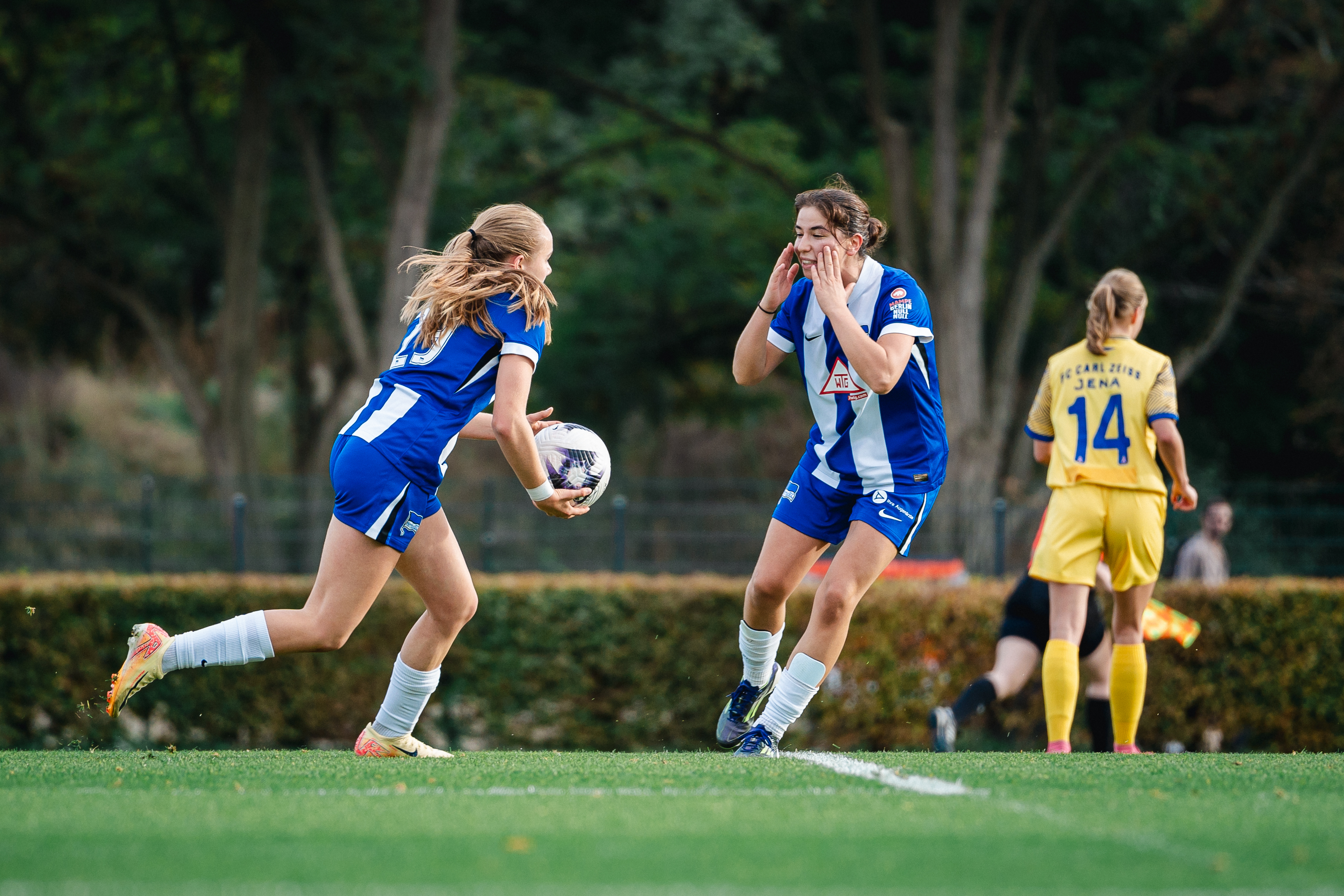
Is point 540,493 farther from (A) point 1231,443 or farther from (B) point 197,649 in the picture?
(A) point 1231,443

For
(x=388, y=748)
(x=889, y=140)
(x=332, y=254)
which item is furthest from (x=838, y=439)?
(x=332, y=254)

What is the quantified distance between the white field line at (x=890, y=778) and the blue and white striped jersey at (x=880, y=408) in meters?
1.03

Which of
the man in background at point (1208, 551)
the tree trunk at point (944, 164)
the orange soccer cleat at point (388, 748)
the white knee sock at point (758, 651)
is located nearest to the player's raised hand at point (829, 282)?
the white knee sock at point (758, 651)

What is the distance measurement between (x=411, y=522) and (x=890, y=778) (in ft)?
6.07

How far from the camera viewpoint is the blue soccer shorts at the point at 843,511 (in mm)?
5367

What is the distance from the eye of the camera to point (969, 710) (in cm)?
738

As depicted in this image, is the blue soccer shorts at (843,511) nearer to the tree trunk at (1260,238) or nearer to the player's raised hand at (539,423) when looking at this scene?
the player's raised hand at (539,423)

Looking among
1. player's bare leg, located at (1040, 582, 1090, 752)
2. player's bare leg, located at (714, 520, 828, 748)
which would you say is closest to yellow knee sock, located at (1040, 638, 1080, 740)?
player's bare leg, located at (1040, 582, 1090, 752)

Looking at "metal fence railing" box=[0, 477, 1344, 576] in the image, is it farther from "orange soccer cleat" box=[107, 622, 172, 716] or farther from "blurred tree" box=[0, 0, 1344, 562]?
"orange soccer cleat" box=[107, 622, 172, 716]

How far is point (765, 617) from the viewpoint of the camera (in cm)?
566

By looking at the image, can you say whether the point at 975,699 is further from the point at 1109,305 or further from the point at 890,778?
the point at 890,778

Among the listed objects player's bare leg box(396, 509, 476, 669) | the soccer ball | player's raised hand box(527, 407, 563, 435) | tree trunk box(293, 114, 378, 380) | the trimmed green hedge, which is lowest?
the trimmed green hedge

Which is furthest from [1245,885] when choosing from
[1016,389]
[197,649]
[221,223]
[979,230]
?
[1016,389]

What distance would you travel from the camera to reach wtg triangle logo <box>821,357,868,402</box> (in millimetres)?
5449
